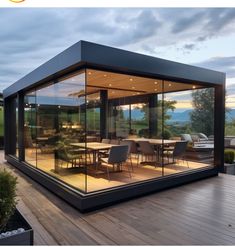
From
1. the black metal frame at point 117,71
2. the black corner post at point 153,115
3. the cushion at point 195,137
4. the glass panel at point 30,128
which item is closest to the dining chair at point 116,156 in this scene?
the black metal frame at point 117,71

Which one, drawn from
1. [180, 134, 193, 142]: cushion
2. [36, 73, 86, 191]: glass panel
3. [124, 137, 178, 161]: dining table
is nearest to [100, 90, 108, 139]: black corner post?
[124, 137, 178, 161]: dining table

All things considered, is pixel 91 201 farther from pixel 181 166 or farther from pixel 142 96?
pixel 142 96

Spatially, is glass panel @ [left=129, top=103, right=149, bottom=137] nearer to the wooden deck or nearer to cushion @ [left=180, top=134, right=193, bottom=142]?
cushion @ [left=180, top=134, right=193, bottom=142]

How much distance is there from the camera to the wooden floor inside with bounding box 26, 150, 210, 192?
4668mm

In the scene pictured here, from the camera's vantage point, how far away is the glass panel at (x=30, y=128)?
22.3 ft

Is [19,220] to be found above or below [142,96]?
below

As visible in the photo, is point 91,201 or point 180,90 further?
point 180,90

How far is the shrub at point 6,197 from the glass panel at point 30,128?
3814 millimetres

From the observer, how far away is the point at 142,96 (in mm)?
7855

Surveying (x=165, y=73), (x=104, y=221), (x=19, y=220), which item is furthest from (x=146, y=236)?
(x=165, y=73)

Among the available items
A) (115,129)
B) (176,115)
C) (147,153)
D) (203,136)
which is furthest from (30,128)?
(203,136)

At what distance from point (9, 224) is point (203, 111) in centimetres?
621

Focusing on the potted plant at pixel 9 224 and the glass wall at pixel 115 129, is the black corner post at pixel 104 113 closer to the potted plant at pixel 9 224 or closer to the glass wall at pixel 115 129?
the glass wall at pixel 115 129

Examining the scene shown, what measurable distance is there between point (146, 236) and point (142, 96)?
5.19 metres
